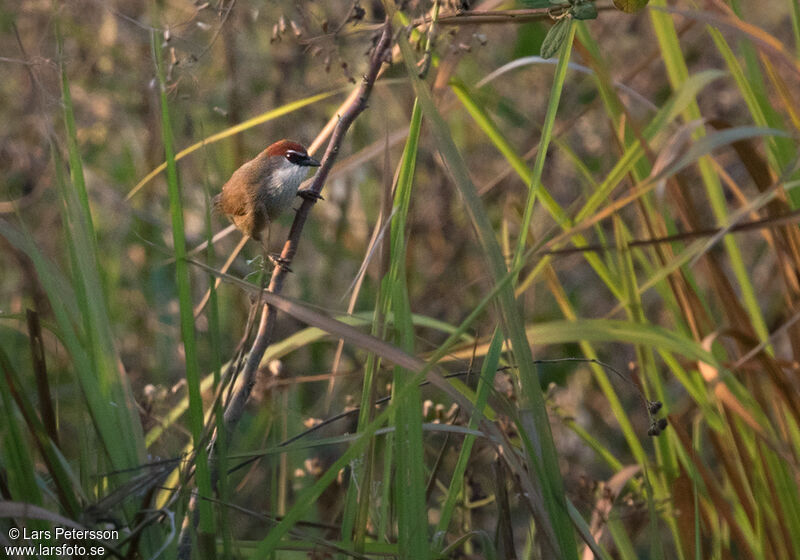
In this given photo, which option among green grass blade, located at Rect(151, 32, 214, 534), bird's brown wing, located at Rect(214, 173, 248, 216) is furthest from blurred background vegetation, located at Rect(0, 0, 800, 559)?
bird's brown wing, located at Rect(214, 173, 248, 216)

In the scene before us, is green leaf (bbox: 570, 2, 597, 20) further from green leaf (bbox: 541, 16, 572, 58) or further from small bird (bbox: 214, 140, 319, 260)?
small bird (bbox: 214, 140, 319, 260)

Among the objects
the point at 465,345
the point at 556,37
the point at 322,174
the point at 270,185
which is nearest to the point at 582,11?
the point at 556,37

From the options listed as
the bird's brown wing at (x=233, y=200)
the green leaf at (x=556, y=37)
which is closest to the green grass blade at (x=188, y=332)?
the green leaf at (x=556, y=37)

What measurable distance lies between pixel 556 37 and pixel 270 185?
1080mm

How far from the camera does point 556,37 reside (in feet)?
5.02

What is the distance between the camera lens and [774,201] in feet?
6.43

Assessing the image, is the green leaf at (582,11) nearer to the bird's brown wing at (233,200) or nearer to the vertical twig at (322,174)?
the vertical twig at (322,174)

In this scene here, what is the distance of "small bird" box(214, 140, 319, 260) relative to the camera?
2.36 metres

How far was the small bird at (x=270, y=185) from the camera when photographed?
2.36 metres

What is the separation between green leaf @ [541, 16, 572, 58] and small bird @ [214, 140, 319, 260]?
0.89 metres

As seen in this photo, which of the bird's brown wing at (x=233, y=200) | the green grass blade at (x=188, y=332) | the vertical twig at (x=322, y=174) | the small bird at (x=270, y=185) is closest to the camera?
the green grass blade at (x=188, y=332)

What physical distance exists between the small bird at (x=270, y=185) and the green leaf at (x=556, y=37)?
89 centimetres

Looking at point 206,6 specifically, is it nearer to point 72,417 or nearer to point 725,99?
point 72,417

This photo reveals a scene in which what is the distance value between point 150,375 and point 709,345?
282cm
